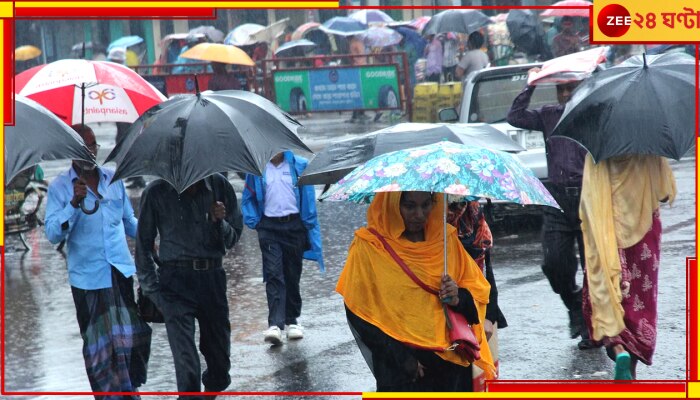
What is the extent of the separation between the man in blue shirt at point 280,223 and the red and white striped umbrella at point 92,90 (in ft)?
4.50

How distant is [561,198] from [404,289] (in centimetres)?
302

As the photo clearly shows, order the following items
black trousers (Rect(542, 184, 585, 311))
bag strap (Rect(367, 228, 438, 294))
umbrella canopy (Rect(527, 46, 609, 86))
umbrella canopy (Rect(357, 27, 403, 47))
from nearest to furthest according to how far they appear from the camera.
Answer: bag strap (Rect(367, 228, 438, 294)) → umbrella canopy (Rect(527, 46, 609, 86)) → black trousers (Rect(542, 184, 585, 311)) → umbrella canopy (Rect(357, 27, 403, 47))

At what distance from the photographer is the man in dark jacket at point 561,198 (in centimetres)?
772

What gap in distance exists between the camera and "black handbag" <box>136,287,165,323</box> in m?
6.66

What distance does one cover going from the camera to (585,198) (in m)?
6.68

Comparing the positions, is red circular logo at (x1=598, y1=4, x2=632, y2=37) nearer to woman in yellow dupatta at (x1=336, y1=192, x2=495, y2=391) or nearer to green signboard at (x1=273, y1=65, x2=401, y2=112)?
woman in yellow dupatta at (x1=336, y1=192, x2=495, y2=391)

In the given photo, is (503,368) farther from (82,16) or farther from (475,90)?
(475,90)

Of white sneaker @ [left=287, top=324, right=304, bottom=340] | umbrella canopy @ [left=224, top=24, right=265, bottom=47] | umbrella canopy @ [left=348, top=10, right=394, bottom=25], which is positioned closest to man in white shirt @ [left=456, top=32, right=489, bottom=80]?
umbrella canopy @ [left=224, top=24, right=265, bottom=47]

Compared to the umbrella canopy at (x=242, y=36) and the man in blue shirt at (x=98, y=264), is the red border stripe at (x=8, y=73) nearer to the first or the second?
the man in blue shirt at (x=98, y=264)

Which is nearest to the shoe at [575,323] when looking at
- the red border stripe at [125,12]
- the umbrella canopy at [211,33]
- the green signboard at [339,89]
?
the red border stripe at [125,12]

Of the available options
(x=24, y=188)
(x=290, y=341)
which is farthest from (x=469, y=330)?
(x=24, y=188)

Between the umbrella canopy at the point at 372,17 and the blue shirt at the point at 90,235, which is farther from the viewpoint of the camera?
the umbrella canopy at the point at 372,17

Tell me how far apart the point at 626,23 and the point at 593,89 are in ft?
2.50

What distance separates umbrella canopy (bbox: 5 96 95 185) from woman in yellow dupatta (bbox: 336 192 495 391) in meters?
1.68
